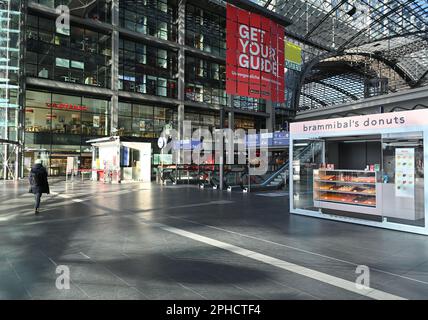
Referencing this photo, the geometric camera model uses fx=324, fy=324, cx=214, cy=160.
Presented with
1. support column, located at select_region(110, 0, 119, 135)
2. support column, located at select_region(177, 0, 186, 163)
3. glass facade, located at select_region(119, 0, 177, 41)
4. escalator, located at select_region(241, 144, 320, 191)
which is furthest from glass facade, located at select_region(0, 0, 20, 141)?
escalator, located at select_region(241, 144, 320, 191)

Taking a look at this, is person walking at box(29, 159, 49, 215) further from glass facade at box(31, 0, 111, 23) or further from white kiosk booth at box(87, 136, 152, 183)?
glass facade at box(31, 0, 111, 23)

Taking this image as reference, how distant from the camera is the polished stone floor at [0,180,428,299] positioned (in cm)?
394

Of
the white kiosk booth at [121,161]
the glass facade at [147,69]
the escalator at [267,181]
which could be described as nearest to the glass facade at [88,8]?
the glass facade at [147,69]

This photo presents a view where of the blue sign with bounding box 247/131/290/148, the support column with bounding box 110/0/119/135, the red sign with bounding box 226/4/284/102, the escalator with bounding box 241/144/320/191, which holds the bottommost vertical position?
the escalator with bounding box 241/144/320/191

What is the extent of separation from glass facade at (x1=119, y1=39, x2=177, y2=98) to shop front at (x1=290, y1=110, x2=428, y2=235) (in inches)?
1162

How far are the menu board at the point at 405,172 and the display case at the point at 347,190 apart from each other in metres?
0.51

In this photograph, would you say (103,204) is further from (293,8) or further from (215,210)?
(293,8)

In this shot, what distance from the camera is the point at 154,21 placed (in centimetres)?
3844

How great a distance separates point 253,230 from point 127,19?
3507 cm

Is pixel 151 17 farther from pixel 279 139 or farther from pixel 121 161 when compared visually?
pixel 279 139

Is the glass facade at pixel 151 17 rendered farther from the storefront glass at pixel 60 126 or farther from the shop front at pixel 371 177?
the shop front at pixel 371 177

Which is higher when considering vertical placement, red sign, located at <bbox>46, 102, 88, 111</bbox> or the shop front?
red sign, located at <bbox>46, 102, 88, 111</bbox>

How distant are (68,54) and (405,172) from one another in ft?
108

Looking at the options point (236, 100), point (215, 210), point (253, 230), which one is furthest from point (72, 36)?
point (253, 230)
